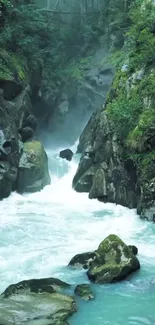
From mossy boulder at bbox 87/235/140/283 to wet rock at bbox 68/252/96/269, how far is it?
22 centimetres

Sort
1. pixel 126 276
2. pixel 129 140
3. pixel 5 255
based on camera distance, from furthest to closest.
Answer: pixel 129 140 → pixel 5 255 → pixel 126 276

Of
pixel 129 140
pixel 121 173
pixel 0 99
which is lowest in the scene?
pixel 121 173

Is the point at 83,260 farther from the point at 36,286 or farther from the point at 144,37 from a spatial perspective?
the point at 144,37

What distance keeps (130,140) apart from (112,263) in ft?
23.8

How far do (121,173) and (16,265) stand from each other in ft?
26.1

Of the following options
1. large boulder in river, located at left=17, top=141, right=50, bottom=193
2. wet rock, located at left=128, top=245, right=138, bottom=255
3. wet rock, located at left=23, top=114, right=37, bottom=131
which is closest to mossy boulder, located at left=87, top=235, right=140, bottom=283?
wet rock, located at left=128, top=245, right=138, bottom=255

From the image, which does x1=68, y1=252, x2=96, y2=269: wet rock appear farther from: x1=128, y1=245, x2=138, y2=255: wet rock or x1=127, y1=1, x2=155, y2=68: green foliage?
x1=127, y1=1, x2=155, y2=68: green foliage

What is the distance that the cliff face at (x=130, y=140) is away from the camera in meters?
15.7

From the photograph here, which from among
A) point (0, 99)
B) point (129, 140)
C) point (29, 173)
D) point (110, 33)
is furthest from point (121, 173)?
point (110, 33)

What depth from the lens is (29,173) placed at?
20.7 meters

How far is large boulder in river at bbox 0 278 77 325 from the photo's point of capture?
808 cm

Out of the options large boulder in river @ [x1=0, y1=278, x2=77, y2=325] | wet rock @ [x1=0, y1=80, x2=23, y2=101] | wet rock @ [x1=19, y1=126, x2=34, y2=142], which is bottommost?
large boulder in river @ [x1=0, y1=278, x2=77, y2=325]

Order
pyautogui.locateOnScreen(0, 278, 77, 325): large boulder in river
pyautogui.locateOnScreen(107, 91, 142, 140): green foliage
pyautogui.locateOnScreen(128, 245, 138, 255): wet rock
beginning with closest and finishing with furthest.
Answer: pyautogui.locateOnScreen(0, 278, 77, 325): large boulder in river
pyautogui.locateOnScreen(128, 245, 138, 255): wet rock
pyautogui.locateOnScreen(107, 91, 142, 140): green foliage

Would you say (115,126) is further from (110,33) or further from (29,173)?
(110,33)
